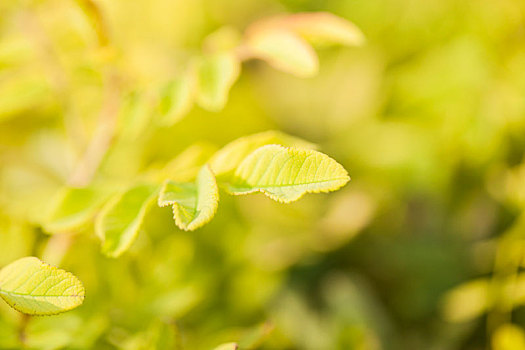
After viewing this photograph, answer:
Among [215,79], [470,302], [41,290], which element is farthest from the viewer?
[470,302]

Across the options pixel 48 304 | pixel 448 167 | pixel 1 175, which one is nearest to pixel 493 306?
pixel 448 167

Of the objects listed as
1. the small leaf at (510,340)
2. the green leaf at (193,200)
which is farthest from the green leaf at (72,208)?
the small leaf at (510,340)

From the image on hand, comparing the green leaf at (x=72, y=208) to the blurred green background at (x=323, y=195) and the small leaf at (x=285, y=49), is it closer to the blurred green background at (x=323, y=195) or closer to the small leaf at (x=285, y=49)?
the blurred green background at (x=323, y=195)

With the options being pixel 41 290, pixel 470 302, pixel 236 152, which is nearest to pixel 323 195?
pixel 470 302

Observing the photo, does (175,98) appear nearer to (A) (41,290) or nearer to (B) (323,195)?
(A) (41,290)

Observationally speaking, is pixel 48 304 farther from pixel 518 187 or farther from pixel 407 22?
pixel 407 22

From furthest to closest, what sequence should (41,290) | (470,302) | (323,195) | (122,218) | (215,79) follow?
(323,195) → (470,302) → (215,79) → (122,218) → (41,290)

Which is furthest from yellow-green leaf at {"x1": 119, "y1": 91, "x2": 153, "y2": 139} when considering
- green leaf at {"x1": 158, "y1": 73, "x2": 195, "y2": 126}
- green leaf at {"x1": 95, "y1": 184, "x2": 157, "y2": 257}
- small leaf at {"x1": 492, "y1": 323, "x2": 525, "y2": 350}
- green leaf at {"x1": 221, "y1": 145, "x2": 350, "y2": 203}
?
small leaf at {"x1": 492, "y1": 323, "x2": 525, "y2": 350}
